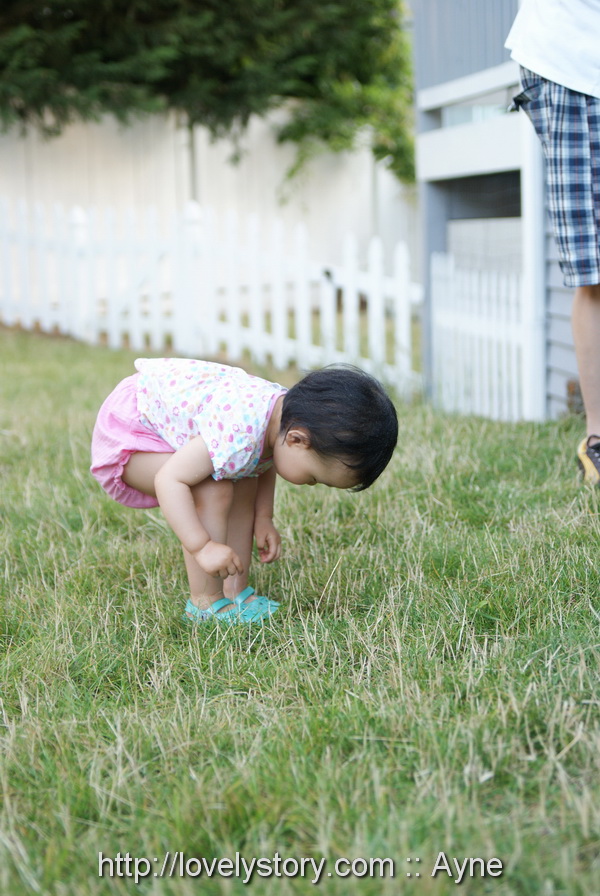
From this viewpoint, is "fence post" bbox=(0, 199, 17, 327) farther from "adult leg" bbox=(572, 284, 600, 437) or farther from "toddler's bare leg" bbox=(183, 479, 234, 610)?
"toddler's bare leg" bbox=(183, 479, 234, 610)

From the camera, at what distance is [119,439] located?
8.46ft

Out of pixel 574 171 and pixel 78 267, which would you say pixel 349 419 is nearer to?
pixel 574 171

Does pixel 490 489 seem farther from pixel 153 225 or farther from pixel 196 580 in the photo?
pixel 153 225

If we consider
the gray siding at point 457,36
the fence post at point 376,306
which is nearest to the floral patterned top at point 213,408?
the gray siding at point 457,36

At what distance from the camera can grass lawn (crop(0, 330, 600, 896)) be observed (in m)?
1.42

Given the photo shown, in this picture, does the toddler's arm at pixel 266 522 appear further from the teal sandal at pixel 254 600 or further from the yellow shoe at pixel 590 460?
the yellow shoe at pixel 590 460

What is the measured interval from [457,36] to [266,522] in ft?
12.7

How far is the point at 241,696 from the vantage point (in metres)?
1.98

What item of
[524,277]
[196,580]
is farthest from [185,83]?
[196,580]

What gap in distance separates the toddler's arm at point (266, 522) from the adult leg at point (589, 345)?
118cm

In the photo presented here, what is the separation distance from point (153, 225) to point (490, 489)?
5.81 meters

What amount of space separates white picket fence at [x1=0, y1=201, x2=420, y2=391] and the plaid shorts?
2817mm

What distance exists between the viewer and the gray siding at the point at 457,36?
4.92 meters

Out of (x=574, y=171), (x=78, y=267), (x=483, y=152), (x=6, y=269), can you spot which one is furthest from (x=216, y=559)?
(x=6, y=269)
